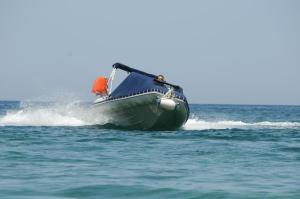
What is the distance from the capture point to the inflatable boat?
93.8 feet

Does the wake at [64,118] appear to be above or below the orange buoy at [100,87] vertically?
below

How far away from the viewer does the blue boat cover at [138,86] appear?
94.7 ft

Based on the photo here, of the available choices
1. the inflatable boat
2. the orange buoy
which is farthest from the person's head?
the orange buoy

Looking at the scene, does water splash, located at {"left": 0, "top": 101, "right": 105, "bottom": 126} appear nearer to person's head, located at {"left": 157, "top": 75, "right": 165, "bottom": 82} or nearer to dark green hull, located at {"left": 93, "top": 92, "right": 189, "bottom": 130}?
dark green hull, located at {"left": 93, "top": 92, "right": 189, "bottom": 130}

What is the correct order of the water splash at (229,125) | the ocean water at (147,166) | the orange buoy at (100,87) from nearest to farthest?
the ocean water at (147,166), the orange buoy at (100,87), the water splash at (229,125)

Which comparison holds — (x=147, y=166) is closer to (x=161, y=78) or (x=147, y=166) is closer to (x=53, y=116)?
(x=161, y=78)

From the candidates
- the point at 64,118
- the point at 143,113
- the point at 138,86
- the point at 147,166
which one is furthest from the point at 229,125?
the point at 147,166

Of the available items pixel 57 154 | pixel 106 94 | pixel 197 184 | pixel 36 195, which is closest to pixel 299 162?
pixel 197 184

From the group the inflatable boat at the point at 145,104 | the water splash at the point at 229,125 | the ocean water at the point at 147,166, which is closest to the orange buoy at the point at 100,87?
the inflatable boat at the point at 145,104

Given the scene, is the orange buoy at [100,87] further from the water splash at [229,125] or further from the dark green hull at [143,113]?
the water splash at [229,125]

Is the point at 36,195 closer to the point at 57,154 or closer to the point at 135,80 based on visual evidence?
the point at 57,154

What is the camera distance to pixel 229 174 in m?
14.5

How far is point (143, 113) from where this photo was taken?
29328 mm

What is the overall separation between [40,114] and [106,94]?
1069cm
